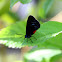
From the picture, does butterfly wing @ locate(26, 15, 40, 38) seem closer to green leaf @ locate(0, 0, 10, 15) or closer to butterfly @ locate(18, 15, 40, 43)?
butterfly @ locate(18, 15, 40, 43)

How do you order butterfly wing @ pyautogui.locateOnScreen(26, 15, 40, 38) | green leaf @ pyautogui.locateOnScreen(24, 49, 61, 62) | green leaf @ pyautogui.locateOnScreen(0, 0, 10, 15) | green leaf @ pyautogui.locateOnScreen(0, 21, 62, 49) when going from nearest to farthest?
green leaf @ pyautogui.locateOnScreen(0, 21, 62, 49), butterfly wing @ pyautogui.locateOnScreen(26, 15, 40, 38), green leaf @ pyautogui.locateOnScreen(24, 49, 61, 62), green leaf @ pyautogui.locateOnScreen(0, 0, 10, 15)

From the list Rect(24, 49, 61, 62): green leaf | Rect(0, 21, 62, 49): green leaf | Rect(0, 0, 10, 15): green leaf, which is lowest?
Rect(24, 49, 61, 62): green leaf

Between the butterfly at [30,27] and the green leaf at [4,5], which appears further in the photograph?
the green leaf at [4,5]

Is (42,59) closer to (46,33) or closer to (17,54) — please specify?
(46,33)

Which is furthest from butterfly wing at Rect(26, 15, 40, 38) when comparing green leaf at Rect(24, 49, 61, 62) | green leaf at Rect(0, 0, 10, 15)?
green leaf at Rect(0, 0, 10, 15)

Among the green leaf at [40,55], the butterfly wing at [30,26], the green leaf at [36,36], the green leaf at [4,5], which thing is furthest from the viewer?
the green leaf at [4,5]

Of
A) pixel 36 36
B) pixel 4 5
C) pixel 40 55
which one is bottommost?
pixel 40 55

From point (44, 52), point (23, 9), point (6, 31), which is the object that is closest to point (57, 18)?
point (44, 52)

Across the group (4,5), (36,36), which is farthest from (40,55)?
(4,5)

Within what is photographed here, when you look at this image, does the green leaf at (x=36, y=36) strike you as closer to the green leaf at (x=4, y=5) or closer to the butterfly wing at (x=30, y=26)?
the butterfly wing at (x=30, y=26)

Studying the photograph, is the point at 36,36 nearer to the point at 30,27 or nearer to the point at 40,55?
the point at 30,27

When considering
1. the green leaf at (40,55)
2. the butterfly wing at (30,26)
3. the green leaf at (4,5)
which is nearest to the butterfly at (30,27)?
the butterfly wing at (30,26)
